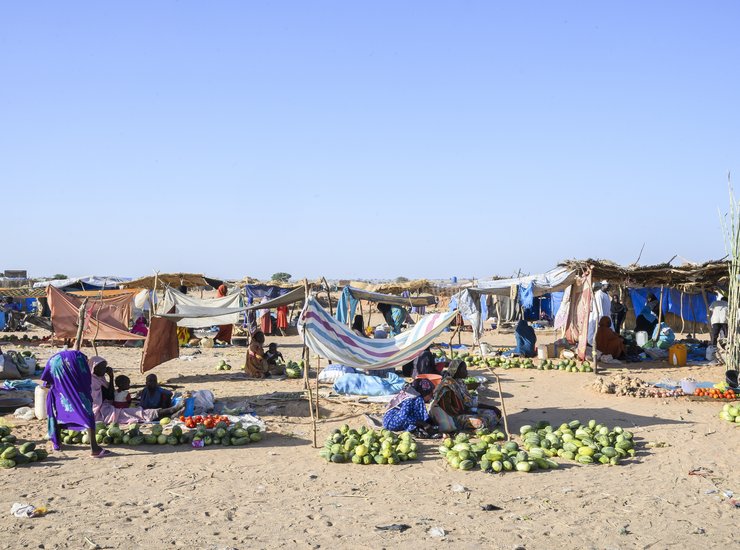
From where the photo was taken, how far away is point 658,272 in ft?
44.1

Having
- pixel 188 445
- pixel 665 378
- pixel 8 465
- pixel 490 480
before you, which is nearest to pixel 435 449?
pixel 490 480

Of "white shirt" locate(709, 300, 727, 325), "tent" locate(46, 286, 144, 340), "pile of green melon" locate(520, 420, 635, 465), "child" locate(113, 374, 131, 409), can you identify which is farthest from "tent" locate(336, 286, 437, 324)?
"white shirt" locate(709, 300, 727, 325)

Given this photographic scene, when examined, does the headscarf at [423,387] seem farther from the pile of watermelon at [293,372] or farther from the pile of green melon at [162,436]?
the pile of watermelon at [293,372]

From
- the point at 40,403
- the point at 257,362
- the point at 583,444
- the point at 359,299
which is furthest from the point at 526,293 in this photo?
the point at 40,403

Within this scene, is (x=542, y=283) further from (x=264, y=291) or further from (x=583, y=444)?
(x=264, y=291)

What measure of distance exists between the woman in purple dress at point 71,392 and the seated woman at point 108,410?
1277 millimetres

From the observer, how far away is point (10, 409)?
870 centimetres

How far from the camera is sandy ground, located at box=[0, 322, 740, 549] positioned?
14.3 ft

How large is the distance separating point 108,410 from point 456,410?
4452 mm

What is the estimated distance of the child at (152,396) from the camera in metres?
8.26

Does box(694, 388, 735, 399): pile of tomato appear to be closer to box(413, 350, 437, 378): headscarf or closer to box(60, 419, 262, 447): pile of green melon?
box(413, 350, 437, 378): headscarf

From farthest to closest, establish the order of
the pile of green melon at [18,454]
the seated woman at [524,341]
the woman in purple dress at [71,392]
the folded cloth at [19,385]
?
the seated woman at [524,341] < the folded cloth at [19,385] < the woman in purple dress at [71,392] < the pile of green melon at [18,454]

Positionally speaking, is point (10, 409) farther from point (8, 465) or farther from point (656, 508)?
point (656, 508)

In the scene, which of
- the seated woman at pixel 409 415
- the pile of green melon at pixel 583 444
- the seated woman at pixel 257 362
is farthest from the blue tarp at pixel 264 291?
the pile of green melon at pixel 583 444
